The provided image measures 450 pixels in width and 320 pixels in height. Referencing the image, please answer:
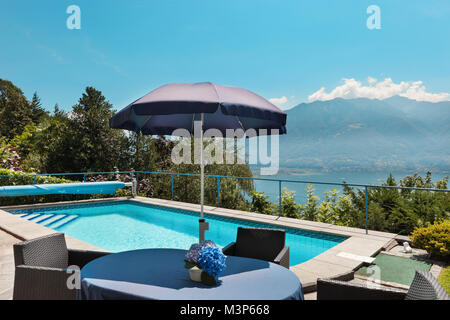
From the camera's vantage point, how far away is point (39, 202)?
8570 mm

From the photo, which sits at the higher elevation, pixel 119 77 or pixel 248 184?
pixel 119 77

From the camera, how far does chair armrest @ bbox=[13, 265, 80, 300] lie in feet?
6.43

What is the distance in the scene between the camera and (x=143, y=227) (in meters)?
7.04

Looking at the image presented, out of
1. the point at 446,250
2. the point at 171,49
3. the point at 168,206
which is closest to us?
the point at 446,250

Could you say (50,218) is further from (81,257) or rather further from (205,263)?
(205,263)

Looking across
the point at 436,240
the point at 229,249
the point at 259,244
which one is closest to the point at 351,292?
the point at 259,244

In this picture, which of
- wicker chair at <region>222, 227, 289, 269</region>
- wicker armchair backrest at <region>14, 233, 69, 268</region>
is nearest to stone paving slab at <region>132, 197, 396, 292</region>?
wicker chair at <region>222, 227, 289, 269</region>

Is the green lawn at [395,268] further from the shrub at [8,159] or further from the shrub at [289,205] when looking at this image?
the shrub at [8,159]

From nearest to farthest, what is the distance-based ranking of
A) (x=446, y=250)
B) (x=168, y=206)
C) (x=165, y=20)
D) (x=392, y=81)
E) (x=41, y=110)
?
1. (x=446, y=250)
2. (x=168, y=206)
3. (x=165, y=20)
4. (x=41, y=110)
5. (x=392, y=81)

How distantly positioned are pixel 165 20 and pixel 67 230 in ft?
48.6

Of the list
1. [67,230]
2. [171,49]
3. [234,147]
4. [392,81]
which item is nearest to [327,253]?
[67,230]

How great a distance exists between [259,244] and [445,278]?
7.27 ft

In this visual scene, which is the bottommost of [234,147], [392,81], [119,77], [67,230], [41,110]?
[67,230]
